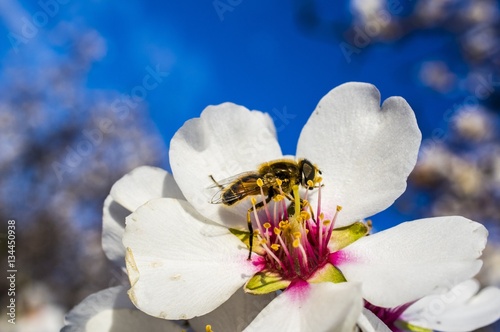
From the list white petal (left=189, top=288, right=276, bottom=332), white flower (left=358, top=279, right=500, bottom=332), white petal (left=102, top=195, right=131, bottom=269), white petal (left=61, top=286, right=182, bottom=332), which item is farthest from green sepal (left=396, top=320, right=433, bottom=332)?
white petal (left=102, top=195, right=131, bottom=269)

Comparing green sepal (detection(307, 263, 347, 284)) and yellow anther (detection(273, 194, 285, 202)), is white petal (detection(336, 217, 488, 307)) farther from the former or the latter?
yellow anther (detection(273, 194, 285, 202))

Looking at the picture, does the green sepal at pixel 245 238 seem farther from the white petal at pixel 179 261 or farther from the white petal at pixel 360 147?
the white petal at pixel 360 147

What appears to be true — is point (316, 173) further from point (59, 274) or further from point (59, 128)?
point (59, 128)

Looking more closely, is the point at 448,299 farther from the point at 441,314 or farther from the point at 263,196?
the point at 263,196

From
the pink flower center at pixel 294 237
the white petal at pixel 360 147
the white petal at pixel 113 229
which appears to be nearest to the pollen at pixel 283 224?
the pink flower center at pixel 294 237

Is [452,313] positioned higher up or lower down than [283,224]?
lower down

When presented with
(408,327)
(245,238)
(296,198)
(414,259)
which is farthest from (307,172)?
(408,327)

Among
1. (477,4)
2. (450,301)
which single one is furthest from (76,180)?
(450,301)
